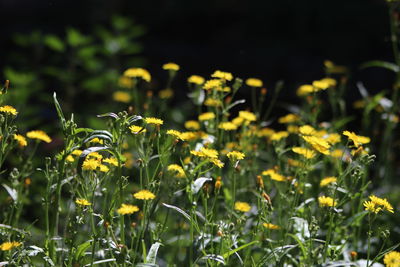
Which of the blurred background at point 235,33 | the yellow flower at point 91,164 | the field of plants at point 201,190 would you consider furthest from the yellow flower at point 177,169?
the blurred background at point 235,33

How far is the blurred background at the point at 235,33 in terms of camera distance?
7.52 m

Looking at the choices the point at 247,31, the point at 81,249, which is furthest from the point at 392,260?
the point at 247,31

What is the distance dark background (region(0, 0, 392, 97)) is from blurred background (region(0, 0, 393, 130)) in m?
0.01

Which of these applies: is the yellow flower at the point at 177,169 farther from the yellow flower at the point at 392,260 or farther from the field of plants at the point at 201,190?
the yellow flower at the point at 392,260

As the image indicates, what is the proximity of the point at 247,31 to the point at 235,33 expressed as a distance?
0.18 meters

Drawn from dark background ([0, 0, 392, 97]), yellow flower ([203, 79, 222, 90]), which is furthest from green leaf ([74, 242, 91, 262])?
dark background ([0, 0, 392, 97])

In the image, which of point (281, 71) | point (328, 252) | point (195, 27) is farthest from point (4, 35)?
point (328, 252)

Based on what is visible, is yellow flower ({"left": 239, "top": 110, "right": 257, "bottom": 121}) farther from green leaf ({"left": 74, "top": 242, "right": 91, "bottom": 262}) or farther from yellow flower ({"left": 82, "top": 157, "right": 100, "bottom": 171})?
green leaf ({"left": 74, "top": 242, "right": 91, "bottom": 262})

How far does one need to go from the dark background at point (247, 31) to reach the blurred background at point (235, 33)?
0.5 inches

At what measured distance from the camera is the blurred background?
752 cm

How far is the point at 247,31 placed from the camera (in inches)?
352

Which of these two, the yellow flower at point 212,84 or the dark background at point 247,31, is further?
the dark background at point 247,31

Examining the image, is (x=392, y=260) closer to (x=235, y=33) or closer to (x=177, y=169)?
(x=177, y=169)

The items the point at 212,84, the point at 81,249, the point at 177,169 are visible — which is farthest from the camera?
the point at 212,84
